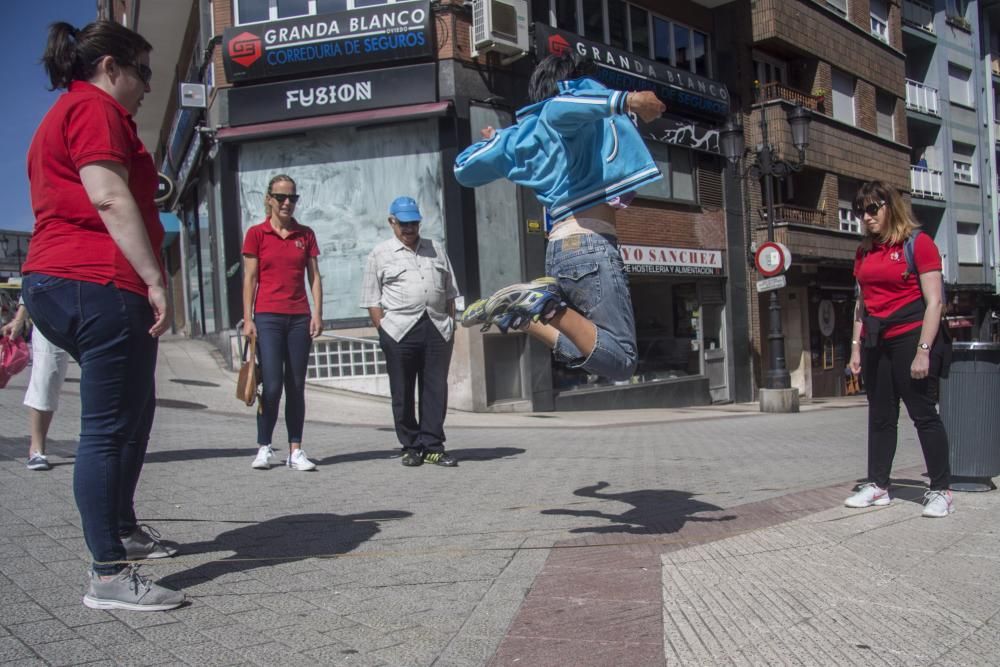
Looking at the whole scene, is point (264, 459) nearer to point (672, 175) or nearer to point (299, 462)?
point (299, 462)

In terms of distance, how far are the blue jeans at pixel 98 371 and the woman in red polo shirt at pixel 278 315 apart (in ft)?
10.2

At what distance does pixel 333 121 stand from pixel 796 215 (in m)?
13.3

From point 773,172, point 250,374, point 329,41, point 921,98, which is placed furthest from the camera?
point 921,98

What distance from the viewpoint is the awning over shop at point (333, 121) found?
1423cm

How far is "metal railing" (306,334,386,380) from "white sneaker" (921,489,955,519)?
10400 millimetres

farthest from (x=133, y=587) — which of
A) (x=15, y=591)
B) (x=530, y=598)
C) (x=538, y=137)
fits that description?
(x=538, y=137)

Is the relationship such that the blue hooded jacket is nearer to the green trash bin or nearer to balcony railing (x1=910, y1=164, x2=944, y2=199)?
the green trash bin

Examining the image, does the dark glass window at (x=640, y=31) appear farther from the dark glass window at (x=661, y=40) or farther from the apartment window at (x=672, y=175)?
the apartment window at (x=672, y=175)

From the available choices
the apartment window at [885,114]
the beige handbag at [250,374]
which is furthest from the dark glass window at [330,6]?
the apartment window at [885,114]

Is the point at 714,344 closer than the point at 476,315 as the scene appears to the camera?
No

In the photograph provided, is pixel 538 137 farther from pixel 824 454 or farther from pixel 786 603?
pixel 824 454

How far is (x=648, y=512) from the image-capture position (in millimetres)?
4855

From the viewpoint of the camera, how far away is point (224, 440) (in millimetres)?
7828

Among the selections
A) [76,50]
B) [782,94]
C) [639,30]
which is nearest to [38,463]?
[76,50]
